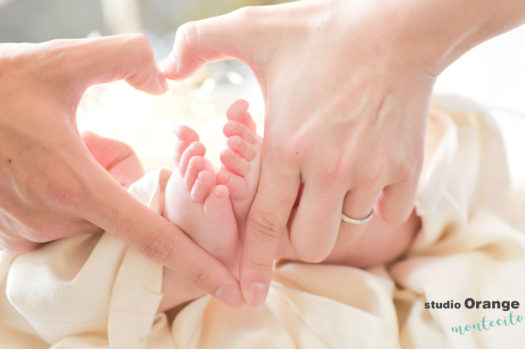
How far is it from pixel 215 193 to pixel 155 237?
0.37ft

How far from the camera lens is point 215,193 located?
0.78m

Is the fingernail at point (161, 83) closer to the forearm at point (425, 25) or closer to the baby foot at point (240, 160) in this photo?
the baby foot at point (240, 160)

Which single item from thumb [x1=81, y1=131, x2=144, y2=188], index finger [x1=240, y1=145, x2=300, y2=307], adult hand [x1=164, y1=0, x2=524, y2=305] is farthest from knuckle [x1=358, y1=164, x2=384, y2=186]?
thumb [x1=81, y1=131, x2=144, y2=188]

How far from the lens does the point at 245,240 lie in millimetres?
862

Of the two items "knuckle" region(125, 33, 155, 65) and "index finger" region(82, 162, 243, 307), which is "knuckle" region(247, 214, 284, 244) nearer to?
"index finger" region(82, 162, 243, 307)

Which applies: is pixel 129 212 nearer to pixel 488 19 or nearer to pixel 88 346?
pixel 88 346

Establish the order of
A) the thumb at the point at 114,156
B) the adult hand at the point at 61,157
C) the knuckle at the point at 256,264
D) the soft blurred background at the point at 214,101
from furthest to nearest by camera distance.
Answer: the soft blurred background at the point at 214,101 → the thumb at the point at 114,156 → the knuckle at the point at 256,264 → the adult hand at the point at 61,157

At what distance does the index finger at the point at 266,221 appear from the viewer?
2.72 ft

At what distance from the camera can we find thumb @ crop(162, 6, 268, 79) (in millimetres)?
844

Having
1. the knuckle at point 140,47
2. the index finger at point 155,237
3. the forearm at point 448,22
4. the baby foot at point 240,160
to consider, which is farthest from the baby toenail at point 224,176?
the forearm at point 448,22

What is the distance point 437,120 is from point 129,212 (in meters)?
0.74

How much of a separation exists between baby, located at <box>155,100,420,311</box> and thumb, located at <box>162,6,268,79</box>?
92 mm

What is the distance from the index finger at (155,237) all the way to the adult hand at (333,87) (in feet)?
0.17

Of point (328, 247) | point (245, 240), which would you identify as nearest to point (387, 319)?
point (328, 247)
